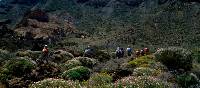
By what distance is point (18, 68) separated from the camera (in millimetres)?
25500

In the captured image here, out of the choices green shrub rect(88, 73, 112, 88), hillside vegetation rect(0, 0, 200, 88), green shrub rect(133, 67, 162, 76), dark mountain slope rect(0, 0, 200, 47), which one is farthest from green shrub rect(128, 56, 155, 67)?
dark mountain slope rect(0, 0, 200, 47)

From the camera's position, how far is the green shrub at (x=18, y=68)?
25109 millimetres

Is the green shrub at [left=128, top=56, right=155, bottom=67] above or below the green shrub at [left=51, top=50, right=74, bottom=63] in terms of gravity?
above

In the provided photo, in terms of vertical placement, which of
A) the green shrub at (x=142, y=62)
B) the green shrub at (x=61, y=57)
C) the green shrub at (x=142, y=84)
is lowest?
the green shrub at (x=61, y=57)

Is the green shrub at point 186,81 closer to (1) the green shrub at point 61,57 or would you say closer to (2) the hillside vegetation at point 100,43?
(2) the hillside vegetation at point 100,43

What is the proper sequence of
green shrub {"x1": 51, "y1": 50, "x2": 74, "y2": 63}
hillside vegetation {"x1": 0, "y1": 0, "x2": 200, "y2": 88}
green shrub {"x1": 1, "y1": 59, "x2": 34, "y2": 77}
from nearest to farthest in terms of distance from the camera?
hillside vegetation {"x1": 0, "y1": 0, "x2": 200, "y2": 88}, green shrub {"x1": 1, "y1": 59, "x2": 34, "y2": 77}, green shrub {"x1": 51, "y1": 50, "x2": 74, "y2": 63}

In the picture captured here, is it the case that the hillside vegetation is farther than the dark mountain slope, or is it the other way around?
the dark mountain slope

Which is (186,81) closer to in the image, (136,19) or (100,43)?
(100,43)

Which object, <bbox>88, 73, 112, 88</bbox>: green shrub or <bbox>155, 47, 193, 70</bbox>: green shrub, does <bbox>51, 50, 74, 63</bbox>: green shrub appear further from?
<bbox>88, 73, 112, 88</bbox>: green shrub

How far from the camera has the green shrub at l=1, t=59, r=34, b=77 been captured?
25.1 meters

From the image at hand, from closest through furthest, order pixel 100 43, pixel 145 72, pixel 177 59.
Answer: pixel 145 72, pixel 177 59, pixel 100 43

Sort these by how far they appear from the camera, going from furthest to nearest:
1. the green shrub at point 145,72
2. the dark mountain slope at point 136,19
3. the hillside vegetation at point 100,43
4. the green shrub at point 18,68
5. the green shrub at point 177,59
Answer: the dark mountain slope at point 136,19 → the green shrub at point 177,59 → the green shrub at point 18,68 → the green shrub at point 145,72 → the hillside vegetation at point 100,43

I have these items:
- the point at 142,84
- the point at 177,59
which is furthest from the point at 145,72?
the point at 142,84

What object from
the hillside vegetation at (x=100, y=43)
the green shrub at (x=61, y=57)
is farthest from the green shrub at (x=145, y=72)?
the green shrub at (x=61, y=57)
